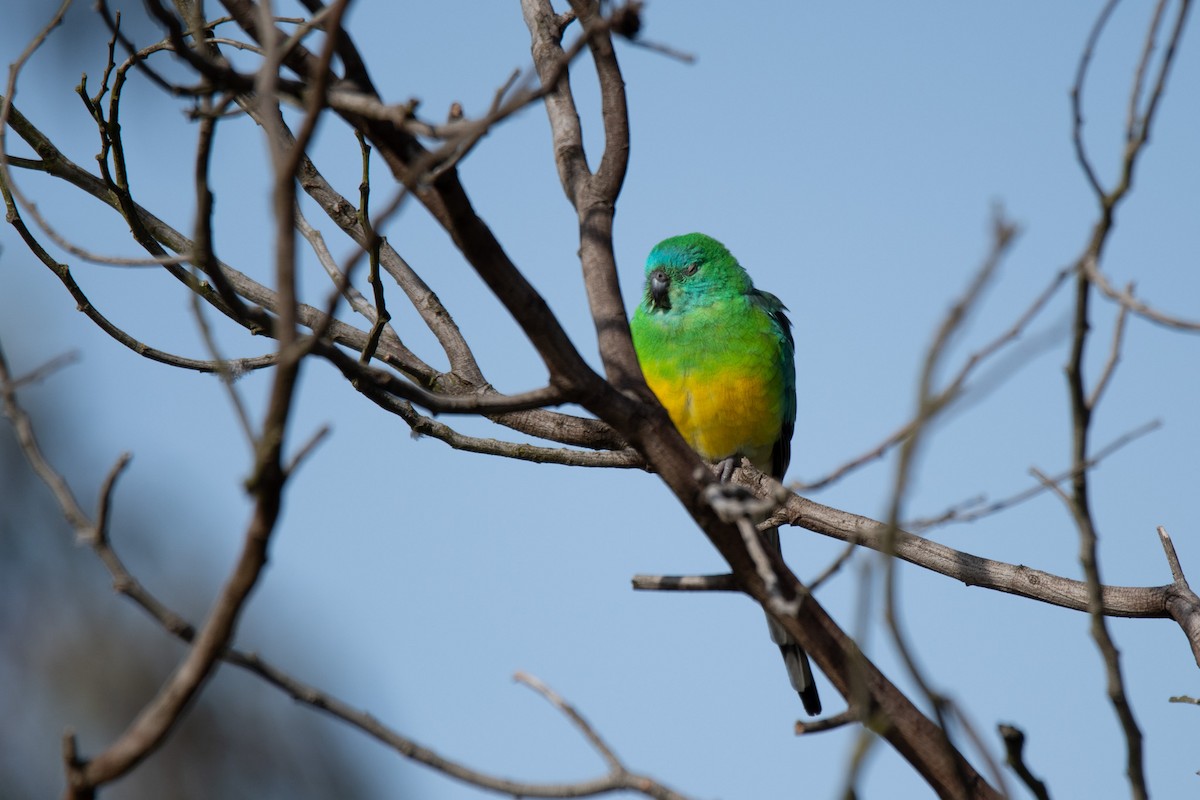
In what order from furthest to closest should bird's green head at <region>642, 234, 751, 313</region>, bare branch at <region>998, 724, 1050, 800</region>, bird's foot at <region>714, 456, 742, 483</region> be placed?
bird's green head at <region>642, 234, 751, 313</region>, bird's foot at <region>714, 456, 742, 483</region>, bare branch at <region>998, 724, 1050, 800</region>

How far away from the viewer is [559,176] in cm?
286

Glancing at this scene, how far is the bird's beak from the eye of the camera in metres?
5.31

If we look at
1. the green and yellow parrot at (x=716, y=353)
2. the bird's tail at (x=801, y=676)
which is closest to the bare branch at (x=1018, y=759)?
the bird's tail at (x=801, y=676)

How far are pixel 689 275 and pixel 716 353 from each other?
580mm

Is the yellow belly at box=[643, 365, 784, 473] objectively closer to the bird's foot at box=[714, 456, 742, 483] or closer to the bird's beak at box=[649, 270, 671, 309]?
the bird's foot at box=[714, 456, 742, 483]

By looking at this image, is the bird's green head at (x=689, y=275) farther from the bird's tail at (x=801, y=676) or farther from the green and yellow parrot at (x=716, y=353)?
the bird's tail at (x=801, y=676)

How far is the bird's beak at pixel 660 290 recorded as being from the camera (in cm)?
531

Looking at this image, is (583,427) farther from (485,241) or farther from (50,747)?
(50,747)

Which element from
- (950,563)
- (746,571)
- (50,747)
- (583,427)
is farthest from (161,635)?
(746,571)

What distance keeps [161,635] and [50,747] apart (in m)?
0.89

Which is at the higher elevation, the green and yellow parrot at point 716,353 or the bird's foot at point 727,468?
the green and yellow parrot at point 716,353

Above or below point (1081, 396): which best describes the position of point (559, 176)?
above

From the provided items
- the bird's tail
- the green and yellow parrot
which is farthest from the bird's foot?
the bird's tail

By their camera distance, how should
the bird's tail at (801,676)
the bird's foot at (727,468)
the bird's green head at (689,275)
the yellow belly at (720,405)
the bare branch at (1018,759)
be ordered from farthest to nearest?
the bird's green head at (689,275) < the yellow belly at (720,405) < the bird's foot at (727,468) < the bird's tail at (801,676) < the bare branch at (1018,759)
